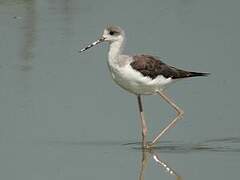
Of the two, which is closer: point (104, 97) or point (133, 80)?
point (133, 80)

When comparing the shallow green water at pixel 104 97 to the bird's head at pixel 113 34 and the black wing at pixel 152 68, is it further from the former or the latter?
the bird's head at pixel 113 34

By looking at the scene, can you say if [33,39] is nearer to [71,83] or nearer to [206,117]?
[71,83]

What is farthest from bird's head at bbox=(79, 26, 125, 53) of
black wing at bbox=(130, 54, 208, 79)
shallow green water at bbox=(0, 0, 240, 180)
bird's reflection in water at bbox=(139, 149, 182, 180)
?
bird's reflection in water at bbox=(139, 149, 182, 180)

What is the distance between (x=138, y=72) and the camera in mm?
9508

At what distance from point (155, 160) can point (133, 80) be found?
1.03m

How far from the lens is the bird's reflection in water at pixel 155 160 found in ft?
26.9

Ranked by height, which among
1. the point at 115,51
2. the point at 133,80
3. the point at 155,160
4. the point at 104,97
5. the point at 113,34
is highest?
the point at 113,34

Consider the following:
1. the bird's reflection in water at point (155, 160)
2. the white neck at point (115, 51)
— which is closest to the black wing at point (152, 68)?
the white neck at point (115, 51)

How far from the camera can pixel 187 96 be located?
11.0 metres

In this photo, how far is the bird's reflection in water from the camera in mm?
8185

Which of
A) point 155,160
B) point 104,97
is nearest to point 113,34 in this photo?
point 104,97

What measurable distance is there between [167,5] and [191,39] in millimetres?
2912

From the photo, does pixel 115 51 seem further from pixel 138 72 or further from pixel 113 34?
pixel 138 72

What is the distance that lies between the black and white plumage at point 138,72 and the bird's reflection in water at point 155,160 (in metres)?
0.23
